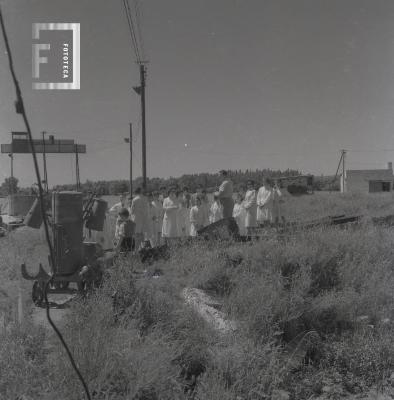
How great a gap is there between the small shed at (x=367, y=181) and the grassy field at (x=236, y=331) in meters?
50.5

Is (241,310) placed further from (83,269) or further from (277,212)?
(277,212)

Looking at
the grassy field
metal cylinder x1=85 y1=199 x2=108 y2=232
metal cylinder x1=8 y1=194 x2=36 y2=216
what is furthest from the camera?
metal cylinder x1=8 y1=194 x2=36 y2=216

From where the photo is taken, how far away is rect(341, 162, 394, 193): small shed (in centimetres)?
5697

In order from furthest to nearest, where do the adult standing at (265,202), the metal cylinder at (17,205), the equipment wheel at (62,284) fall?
the metal cylinder at (17,205) < the adult standing at (265,202) < the equipment wheel at (62,284)

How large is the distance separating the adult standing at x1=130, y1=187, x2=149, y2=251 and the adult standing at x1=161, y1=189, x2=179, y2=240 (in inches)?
39.6

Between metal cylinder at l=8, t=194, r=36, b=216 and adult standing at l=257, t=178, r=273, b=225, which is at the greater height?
adult standing at l=257, t=178, r=273, b=225

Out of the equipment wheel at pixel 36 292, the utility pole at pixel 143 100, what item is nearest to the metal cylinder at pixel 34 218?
the equipment wheel at pixel 36 292

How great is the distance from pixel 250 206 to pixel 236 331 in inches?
291

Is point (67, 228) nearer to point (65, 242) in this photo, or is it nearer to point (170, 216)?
point (65, 242)

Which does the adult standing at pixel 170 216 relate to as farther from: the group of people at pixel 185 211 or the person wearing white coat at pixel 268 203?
the person wearing white coat at pixel 268 203

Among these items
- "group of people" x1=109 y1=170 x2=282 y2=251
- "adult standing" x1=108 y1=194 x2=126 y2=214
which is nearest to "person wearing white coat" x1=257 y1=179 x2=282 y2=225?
"group of people" x1=109 y1=170 x2=282 y2=251

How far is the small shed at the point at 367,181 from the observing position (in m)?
57.0

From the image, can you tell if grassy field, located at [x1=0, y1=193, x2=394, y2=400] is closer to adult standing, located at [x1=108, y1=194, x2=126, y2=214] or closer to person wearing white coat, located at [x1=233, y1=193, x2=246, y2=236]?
adult standing, located at [x1=108, y1=194, x2=126, y2=214]

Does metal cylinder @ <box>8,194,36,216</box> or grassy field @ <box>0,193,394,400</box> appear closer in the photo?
grassy field @ <box>0,193,394,400</box>
